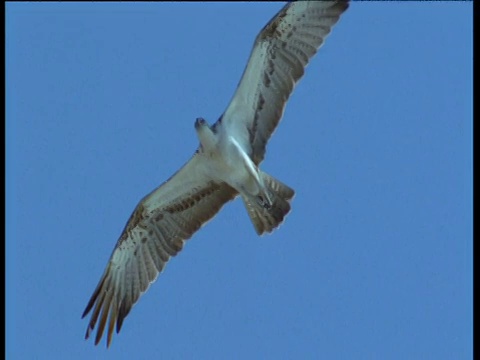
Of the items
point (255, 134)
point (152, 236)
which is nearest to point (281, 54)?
point (255, 134)

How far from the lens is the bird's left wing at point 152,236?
10.4 metres

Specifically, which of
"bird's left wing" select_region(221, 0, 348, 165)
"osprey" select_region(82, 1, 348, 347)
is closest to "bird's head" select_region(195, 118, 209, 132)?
"osprey" select_region(82, 1, 348, 347)

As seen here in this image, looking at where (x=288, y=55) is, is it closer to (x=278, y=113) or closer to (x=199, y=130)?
(x=278, y=113)

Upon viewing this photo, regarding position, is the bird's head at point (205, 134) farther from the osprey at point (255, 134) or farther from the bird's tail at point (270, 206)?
the bird's tail at point (270, 206)

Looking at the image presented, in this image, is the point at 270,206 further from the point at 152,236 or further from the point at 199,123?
the point at 152,236

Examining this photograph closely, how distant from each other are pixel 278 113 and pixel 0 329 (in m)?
3.75

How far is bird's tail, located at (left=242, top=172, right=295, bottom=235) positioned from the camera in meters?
9.71

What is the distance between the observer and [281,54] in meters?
9.71

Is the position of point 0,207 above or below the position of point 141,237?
below

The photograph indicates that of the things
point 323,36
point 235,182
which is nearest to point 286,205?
point 235,182

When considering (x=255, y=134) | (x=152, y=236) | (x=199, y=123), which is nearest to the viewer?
(x=199, y=123)

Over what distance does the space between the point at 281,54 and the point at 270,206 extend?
1.61 meters

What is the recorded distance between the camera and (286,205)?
977 cm

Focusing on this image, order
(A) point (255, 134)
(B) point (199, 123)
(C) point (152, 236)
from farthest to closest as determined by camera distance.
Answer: (C) point (152, 236)
(A) point (255, 134)
(B) point (199, 123)
